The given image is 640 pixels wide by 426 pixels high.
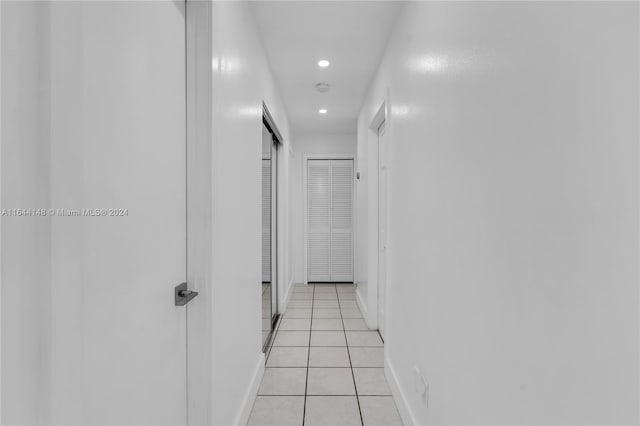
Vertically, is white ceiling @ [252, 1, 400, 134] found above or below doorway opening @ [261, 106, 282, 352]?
above

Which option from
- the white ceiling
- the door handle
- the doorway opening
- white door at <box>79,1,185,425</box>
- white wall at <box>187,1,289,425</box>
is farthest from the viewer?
the doorway opening

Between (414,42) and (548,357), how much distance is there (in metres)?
1.66

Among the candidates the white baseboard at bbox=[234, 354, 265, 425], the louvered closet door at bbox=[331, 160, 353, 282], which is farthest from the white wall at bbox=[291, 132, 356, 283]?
the white baseboard at bbox=[234, 354, 265, 425]

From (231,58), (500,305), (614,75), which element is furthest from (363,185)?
(614,75)

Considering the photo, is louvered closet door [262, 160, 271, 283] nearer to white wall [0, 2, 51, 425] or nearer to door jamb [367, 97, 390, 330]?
door jamb [367, 97, 390, 330]

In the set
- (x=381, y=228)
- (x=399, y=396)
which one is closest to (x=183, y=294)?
(x=399, y=396)

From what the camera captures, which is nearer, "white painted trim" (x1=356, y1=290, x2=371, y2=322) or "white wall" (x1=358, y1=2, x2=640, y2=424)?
"white wall" (x1=358, y1=2, x2=640, y2=424)

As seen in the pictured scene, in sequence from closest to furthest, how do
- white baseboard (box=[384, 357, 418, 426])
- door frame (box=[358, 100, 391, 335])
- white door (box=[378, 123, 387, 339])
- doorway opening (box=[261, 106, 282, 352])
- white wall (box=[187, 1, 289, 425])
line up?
white wall (box=[187, 1, 289, 425]) < white baseboard (box=[384, 357, 418, 426]) < doorway opening (box=[261, 106, 282, 352]) < white door (box=[378, 123, 387, 339]) < door frame (box=[358, 100, 391, 335])

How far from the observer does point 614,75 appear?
24.3 inches

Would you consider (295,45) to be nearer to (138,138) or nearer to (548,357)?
(138,138)

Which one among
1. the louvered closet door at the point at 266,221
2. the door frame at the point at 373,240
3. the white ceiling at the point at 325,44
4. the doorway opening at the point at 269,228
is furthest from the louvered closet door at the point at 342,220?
the louvered closet door at the point at 266,221

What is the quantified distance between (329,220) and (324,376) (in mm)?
3444

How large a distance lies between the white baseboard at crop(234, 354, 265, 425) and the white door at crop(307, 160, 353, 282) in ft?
10.8

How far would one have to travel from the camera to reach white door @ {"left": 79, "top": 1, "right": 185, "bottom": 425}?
800 millimetres
